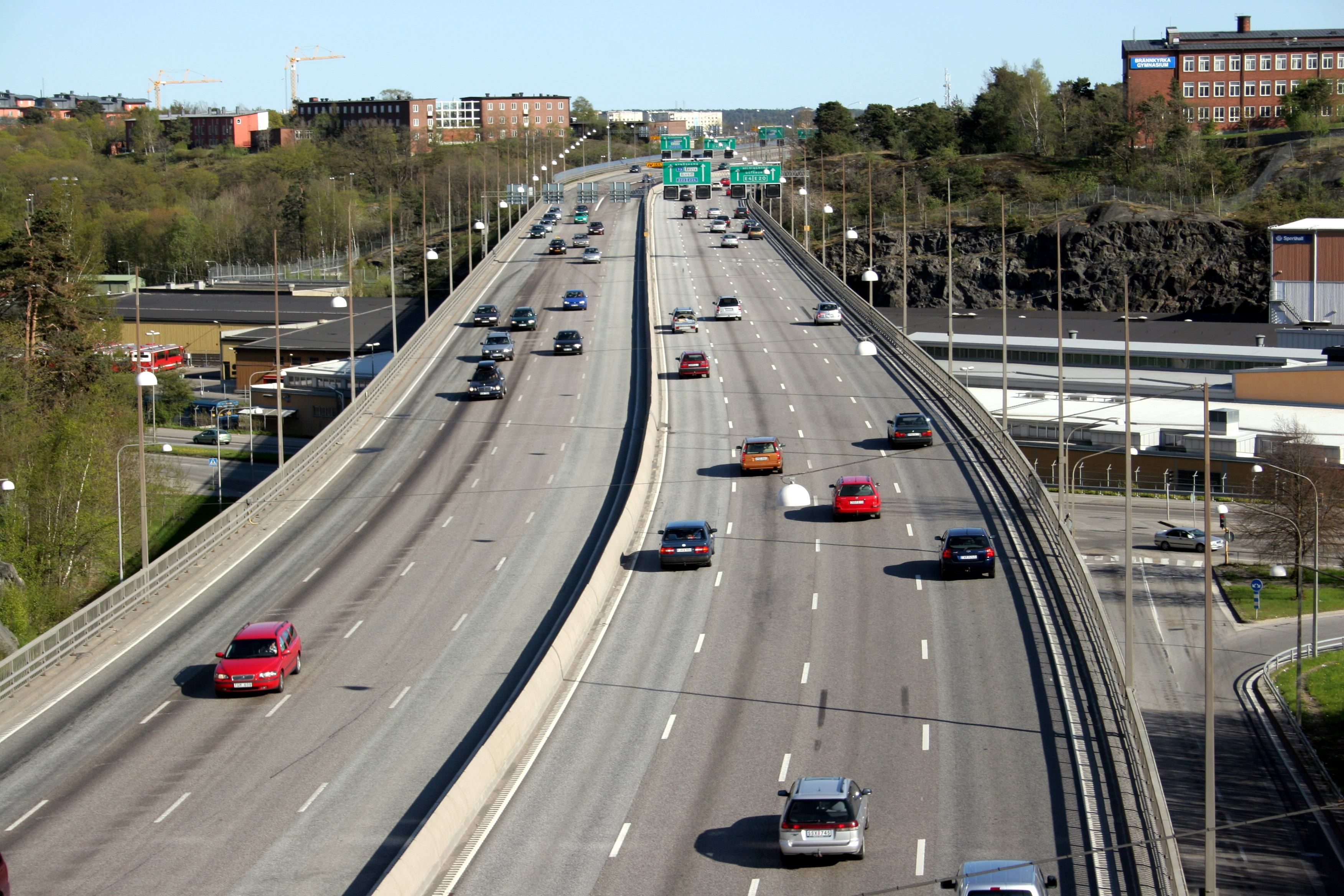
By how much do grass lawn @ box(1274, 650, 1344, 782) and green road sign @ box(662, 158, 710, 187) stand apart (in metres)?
101

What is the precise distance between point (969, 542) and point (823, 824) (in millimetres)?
17900

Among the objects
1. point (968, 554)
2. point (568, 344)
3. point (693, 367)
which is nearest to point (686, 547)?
point (968, 554)

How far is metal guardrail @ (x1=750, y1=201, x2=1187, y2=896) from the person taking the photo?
23859mm

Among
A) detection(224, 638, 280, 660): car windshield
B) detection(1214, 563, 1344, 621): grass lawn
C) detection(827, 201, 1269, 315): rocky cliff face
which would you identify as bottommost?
detection(1214, 563, 1344, 621): grass lawn

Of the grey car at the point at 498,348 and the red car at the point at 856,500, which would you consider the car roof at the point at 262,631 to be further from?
the grey car at the point at 498,348

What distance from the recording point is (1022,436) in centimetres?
8069

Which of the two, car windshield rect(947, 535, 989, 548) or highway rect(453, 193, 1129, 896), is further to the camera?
car windshield rect(947, 535, 989, 548)

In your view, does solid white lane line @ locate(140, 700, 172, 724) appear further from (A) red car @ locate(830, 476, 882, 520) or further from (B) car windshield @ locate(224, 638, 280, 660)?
(A) red car @ locate(830, 476, 882, 520)

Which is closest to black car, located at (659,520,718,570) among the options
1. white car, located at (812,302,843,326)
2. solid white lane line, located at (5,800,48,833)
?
solid white lane line, located at (5,800,48,833)

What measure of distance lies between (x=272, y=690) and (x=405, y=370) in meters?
41.3

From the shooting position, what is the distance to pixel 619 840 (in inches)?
998

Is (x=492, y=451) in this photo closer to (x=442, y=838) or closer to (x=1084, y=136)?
(x=442, y=838)

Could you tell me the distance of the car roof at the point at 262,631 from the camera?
111 ft

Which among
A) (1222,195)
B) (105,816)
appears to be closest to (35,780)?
(105,816)
